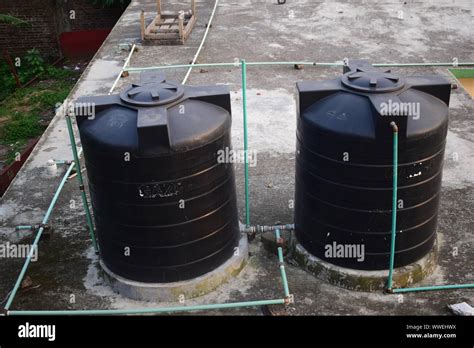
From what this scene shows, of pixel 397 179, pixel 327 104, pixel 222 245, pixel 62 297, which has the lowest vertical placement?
pixel 62 297

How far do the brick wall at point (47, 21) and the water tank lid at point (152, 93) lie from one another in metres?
12.1

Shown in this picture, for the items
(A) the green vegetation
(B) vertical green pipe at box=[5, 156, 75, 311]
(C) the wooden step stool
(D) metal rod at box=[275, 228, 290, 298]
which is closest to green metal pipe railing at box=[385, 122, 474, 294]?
(D) metal rod at box=[275, 228, 290, 298]

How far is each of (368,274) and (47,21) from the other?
1394cm

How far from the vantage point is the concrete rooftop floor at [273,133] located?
5.35 meters

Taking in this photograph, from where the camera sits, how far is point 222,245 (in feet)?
17.5

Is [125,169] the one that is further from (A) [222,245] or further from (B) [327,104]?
(B) [327,104]

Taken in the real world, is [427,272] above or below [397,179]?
below

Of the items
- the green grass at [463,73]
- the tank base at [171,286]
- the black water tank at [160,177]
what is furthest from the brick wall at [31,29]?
the tank base at [171,286]

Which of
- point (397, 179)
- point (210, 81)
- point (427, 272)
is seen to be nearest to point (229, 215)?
point (397, 179)

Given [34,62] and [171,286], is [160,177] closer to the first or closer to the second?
[171,286]

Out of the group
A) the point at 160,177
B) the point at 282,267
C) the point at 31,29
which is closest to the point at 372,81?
the point at 282,267

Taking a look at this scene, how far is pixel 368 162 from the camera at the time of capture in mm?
4816

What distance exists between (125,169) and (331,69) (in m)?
6.25

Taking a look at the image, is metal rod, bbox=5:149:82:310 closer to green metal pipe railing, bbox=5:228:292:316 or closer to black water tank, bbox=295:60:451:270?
green metal pipe railing, bbox=5:228:292:316
